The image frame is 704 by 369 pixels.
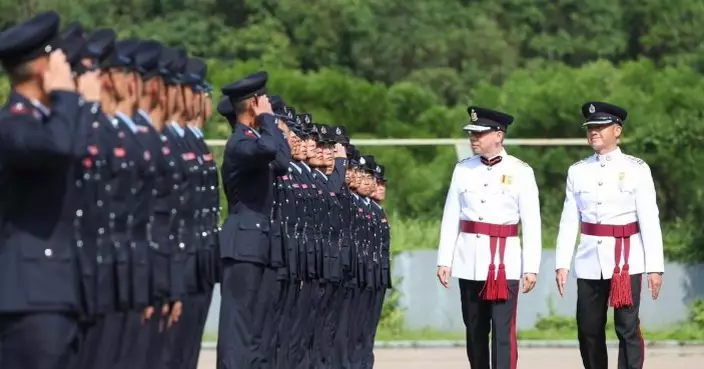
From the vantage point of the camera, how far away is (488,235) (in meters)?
13.6

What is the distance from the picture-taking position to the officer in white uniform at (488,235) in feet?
43.9

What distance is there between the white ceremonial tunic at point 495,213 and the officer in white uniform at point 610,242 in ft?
0.86

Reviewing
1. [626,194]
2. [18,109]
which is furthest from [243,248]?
[18,109]

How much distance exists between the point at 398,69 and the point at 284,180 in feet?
125

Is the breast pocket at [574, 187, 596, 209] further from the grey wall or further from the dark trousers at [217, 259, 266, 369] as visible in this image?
the grey wall

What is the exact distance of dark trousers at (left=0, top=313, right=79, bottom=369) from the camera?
790cm

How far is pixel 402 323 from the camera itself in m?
24.2

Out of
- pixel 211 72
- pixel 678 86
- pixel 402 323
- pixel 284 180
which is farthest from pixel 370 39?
pixel 284 180

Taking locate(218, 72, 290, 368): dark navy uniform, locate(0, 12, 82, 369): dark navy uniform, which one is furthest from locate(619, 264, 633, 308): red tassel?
locate(0, 12, 82, 369): dark navy uniform

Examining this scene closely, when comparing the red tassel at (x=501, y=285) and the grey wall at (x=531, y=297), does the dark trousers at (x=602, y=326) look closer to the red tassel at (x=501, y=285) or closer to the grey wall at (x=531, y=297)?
the red tassel at (x=501, y=285)

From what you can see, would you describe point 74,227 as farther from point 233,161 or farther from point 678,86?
point 678,86

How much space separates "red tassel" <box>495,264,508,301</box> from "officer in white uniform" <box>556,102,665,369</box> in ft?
1.57

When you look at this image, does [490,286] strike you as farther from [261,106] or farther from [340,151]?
[340,151]

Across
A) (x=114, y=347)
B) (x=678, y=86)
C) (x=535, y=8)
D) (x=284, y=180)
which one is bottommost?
(x=114, y=347)
